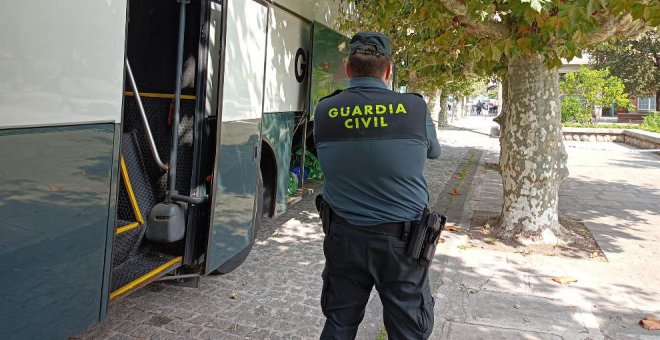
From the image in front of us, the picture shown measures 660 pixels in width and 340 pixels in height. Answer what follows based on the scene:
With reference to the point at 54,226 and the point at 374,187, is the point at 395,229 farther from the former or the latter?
the point at 54,226

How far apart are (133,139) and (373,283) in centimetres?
232

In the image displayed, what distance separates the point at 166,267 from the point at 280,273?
152 centimetres

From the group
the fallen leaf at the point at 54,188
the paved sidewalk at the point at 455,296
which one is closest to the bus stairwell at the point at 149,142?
the paved sidewalk at the point at 455,296

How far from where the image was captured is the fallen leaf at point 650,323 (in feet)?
13.3

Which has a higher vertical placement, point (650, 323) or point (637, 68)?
point (637, 68)

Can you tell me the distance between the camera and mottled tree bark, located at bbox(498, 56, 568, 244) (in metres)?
6.32

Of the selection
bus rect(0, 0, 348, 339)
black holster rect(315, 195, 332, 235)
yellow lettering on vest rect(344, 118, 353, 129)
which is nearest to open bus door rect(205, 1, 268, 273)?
bus rect(0, 0, 348, 339)

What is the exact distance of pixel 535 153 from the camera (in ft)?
Answer: 20.7

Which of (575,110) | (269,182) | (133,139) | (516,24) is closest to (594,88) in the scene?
(575,110)

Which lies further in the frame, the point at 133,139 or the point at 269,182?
the point at 269,182

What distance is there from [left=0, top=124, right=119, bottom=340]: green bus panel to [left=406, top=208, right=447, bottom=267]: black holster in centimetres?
148

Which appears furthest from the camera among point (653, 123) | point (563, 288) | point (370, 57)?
point (653, 123)

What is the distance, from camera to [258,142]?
4.62 metres

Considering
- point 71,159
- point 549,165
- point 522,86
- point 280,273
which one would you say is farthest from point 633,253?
point 71,159
